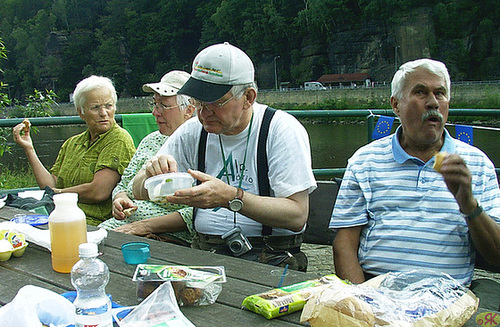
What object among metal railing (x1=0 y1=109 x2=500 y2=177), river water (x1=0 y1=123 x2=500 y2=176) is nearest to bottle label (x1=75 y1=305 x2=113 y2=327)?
metal railing (x1=0 y1=109 x2=500 y2=177)

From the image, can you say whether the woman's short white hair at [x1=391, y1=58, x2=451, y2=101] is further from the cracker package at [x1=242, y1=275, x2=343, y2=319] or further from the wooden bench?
the cracker package at [x1=242, y1=275, x2=343, y2=319]

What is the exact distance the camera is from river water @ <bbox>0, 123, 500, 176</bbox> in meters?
16.2

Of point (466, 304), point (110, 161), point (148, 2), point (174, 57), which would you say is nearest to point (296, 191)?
point (466, 304)

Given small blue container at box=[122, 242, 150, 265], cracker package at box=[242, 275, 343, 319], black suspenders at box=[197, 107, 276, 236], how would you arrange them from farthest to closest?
black suspenders at box=[197, 107, 276, 236] → small blue container at box=[122, 242, 150, 265] → cracker package at box=[242, 275, 343, 319]

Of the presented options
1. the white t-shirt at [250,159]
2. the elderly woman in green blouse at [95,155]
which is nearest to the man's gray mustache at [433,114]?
the white t-shirt at [250,159]

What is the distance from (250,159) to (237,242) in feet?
1.10

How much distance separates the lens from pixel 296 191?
1.84 metres

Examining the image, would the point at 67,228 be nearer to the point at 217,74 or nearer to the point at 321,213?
the point at 217,74

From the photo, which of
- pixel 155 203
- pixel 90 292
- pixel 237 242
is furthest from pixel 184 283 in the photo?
pixel 155 203

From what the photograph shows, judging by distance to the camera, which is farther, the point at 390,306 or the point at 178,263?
the point at 178,263

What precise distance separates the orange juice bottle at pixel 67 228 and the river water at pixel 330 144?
13.2 m

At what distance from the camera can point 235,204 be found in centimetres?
174

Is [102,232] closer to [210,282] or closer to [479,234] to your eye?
[210,282]

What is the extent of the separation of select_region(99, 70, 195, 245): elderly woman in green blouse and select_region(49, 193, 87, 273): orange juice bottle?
0.78 m
